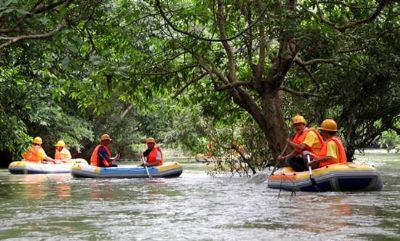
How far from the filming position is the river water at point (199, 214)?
24.0 feet

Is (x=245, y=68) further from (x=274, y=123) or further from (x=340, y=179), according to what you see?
(x=340, y=179)

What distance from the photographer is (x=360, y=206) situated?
393 inches

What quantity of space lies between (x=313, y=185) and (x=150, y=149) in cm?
824

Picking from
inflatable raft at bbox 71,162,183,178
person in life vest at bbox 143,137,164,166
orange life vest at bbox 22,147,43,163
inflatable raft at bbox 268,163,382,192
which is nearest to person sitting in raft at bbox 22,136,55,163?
orange life vest at bbox 22,147,43,163

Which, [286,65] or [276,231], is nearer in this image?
[276,231]

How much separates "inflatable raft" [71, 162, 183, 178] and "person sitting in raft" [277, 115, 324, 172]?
6.53 metres

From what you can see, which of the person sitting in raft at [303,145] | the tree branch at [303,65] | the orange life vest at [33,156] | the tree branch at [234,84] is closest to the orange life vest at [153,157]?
the tree branch at [234,84]

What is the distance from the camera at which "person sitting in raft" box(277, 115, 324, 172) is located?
12852 millimetres

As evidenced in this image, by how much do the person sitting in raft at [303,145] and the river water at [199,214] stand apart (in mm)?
694

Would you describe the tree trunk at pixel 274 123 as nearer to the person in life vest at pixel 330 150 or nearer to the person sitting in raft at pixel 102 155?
the person in life vest at pixel 330 150

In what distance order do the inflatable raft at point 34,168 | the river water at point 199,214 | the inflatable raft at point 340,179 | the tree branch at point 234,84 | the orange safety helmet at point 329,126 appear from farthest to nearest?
1. the inflatable raft at point 34,168
2. the tree branch at point 234,84
3. the orange safety helmet at point 329,126
4. the inflatable raft at point 340,179
5. the river water at point 199,214

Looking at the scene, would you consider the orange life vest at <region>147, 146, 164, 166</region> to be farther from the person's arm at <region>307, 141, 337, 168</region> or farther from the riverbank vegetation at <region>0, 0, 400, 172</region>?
the person's arm at <region>307, 141, 337, 168</region>

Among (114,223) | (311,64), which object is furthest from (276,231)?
(311,64)

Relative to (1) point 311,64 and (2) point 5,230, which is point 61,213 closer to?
(2) point 5,230
